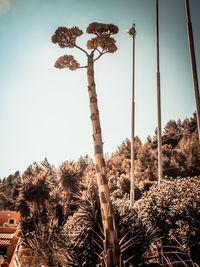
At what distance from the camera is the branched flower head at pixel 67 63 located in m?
5.01

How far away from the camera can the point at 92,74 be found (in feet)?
15.6

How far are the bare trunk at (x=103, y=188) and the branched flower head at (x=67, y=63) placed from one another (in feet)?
1.66

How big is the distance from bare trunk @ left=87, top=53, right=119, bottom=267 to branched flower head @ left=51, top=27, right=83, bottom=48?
2.30 ft

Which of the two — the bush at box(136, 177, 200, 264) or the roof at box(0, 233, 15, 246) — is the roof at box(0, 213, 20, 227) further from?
the bush at box(136, 177, 200, 264)

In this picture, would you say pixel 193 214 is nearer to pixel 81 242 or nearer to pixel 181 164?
pixel 81 242

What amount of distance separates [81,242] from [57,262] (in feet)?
3.36

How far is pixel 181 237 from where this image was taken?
535cm

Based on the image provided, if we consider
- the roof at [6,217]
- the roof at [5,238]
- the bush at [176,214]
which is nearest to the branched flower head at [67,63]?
the bush at [176,214]

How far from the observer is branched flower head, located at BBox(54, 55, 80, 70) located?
5012 millimetres

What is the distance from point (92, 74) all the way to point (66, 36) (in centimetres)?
135

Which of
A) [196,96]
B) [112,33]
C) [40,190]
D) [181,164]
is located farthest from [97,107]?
[181,164]

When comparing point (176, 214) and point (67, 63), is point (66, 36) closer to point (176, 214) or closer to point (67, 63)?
point (67, 63)

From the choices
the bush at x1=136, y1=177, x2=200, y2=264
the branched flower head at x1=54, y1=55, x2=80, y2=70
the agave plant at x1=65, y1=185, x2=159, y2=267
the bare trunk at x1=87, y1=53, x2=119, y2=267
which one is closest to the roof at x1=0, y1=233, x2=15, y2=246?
the agave plant at x1=65, y1=185, x2=159, y2=267

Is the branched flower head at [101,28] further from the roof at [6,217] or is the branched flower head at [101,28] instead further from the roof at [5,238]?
the roof at [6,217]
